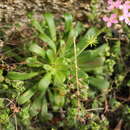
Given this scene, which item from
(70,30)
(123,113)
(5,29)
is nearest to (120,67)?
(123,113)

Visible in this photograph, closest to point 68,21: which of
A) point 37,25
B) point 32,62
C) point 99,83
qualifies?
point 37,25

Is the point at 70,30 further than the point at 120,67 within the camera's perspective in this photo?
No

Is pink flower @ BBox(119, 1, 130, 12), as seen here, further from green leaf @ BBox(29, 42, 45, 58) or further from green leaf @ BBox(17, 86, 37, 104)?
green leaf @ BBox(17, 86, 37, 104)

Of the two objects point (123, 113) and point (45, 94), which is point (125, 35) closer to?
point (123, 113)

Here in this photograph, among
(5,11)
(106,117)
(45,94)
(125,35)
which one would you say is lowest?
(106,117)

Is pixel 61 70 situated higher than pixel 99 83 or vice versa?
pixel 61 70

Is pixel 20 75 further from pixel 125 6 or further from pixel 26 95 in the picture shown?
pixel 125 6

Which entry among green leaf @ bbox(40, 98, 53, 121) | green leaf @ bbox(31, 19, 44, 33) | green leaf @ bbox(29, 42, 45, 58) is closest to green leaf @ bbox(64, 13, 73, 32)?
green leaf @ bbox(31, 19, 44, 33)
